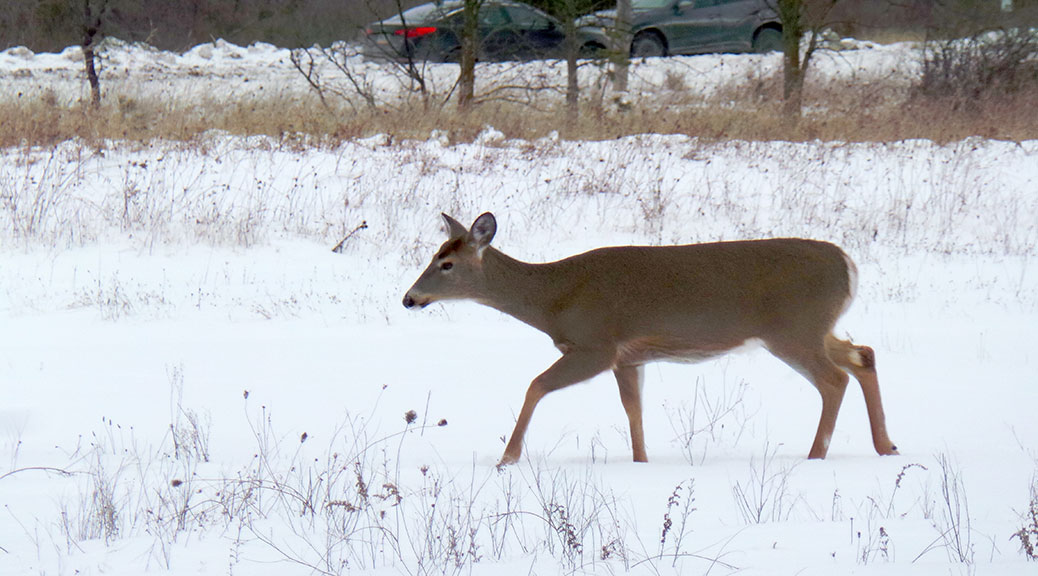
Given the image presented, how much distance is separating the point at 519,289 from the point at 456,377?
60.7 inches

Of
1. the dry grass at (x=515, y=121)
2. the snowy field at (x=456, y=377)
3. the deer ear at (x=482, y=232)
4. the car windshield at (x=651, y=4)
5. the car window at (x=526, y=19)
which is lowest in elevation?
the snowy field at (x=456, y=377)

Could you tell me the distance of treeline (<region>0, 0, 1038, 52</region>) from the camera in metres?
24.7

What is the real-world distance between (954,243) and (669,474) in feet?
23.3

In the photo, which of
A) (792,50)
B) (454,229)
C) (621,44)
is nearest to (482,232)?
(454,229)

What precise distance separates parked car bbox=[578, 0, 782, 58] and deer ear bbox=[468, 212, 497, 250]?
1690cm

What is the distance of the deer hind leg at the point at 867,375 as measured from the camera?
5637 millimetres

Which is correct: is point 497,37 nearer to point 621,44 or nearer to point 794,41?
point 621,44

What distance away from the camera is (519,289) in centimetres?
591

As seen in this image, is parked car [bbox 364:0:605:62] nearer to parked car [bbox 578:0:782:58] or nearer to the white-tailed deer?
parked car [bbox 578:0:782:58]

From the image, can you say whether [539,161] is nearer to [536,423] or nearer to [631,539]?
[536,423]

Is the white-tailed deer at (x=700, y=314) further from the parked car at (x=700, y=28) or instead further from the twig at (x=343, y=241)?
the parked car at (x=700, y=28)

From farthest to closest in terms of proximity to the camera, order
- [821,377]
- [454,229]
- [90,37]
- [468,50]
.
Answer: [90,37]
[468,50]
[454,229]
[821,377]

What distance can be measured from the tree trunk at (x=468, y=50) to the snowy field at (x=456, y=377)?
1941mm

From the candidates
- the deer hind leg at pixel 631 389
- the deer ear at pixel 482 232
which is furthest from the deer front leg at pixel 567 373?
the deer ear at pixel 482 232
